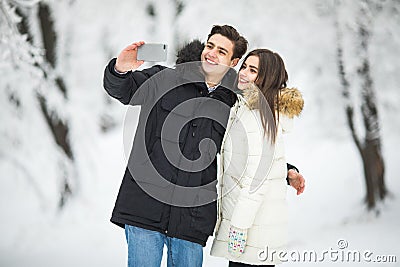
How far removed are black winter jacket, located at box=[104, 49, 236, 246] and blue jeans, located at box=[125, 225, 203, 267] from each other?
0.03m

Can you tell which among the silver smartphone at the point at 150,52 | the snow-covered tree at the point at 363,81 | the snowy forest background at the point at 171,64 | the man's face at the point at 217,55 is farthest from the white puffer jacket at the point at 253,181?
the snow-covered tree at the point at 363,81

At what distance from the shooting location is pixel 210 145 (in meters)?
1.75

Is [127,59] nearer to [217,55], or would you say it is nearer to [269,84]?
[217,55]

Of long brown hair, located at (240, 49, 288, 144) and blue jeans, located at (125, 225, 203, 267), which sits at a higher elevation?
long brown hair, located at (240, 49, 288, 144)

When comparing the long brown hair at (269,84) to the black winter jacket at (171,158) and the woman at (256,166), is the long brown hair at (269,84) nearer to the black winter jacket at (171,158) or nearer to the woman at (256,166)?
the woman at (256,166)

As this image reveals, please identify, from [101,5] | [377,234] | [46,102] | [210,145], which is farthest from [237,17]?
[210,145]

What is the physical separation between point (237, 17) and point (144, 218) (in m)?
2.56

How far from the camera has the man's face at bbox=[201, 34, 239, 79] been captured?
5.80ft

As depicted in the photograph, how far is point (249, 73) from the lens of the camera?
178 cm

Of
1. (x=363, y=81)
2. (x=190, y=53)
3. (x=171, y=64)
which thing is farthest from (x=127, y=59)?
(x=363, y=81)

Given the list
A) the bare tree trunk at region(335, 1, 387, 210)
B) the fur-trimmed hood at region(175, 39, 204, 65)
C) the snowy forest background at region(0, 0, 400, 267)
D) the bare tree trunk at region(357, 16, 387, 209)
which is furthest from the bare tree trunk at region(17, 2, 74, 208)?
the fur-trimmed hood at region(175, 39, 204, 65)

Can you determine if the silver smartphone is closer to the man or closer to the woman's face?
the man

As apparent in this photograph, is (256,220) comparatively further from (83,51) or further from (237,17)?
(83,51)

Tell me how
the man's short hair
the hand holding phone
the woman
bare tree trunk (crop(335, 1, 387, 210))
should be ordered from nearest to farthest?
the hand holding phone
the woman
the man's short hair
bare tree trunk (crop(335, 1, 387, 210))
